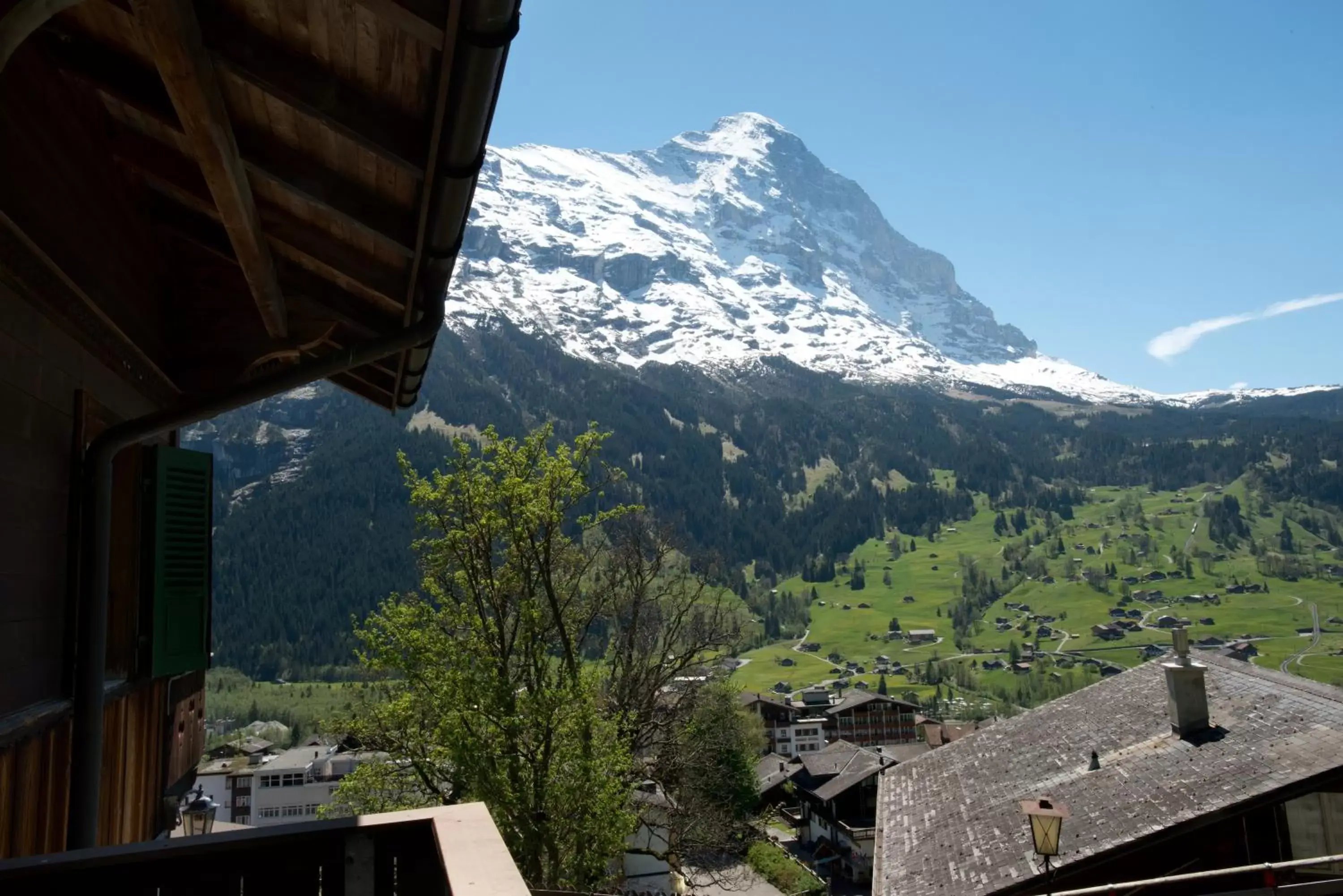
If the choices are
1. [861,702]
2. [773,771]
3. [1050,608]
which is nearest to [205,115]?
[773,771]

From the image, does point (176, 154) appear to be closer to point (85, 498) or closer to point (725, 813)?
point (85, 498)

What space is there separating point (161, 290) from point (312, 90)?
3439mm

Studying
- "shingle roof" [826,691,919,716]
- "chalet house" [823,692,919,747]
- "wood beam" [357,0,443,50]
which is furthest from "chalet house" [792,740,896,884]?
"wood beam" [357,0,443,50]

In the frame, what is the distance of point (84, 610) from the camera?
14.7ft

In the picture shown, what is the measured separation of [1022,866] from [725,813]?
43.4ft

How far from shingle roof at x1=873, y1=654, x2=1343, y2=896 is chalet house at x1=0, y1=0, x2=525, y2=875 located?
10215mm

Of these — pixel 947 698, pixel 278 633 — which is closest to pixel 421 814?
pixel 947 698

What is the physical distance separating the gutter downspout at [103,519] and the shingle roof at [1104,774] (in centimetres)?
1046

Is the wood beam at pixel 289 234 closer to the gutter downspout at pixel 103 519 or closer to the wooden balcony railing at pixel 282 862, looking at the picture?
the gutter downspout at pixel 103 519

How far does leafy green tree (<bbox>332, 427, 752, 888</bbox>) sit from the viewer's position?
47.8 ft

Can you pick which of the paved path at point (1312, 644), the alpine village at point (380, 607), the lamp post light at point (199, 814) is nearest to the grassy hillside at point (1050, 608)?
the paved path at point (1312, 644)

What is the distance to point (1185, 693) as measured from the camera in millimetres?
14320

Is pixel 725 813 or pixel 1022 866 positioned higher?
pixel 1022 866

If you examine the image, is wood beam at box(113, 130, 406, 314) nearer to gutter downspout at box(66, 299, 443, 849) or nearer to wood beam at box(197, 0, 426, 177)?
gutter downspout at box(66, 299, 443, 849)
